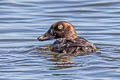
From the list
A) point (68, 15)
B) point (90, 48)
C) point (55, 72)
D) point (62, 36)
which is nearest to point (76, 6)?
point (68, 15)

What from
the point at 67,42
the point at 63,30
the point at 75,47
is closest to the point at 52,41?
the point at 63,30

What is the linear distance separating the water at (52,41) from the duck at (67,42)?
233 mm

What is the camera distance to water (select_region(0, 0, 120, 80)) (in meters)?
Answer: 10.7

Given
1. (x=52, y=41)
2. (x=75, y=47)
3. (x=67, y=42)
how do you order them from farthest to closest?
(x=52, y=41) < (x=67, y=42) < (x=75, y=47)

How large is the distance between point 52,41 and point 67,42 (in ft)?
8.76

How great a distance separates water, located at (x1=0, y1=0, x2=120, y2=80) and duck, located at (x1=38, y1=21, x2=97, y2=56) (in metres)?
0.23

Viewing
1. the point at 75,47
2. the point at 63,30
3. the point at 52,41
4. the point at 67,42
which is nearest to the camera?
the point at 75,47

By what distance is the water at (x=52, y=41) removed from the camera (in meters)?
10.7

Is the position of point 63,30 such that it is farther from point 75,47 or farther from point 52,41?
point 52,41

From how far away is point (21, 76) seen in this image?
10477 mm

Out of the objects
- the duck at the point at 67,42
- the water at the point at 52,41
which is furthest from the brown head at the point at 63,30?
the water at the point at 52,41

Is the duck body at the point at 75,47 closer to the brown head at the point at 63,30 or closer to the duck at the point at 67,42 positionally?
the duck at the point at 67,42

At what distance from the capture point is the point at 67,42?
12641 millimetres

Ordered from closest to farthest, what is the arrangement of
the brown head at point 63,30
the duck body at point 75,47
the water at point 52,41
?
the water at point 52,41
the duck body at point 75,47
the brown head at point 63,30
